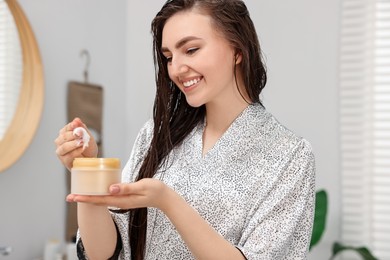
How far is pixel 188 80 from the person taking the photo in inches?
48.6

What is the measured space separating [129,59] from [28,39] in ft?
2.56

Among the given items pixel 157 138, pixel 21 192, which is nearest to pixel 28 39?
pixel 21 192

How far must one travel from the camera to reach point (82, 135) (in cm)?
113

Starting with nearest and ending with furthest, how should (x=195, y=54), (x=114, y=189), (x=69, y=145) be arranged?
1. (x=114, y=189)
2. (x=69, y=145)
3. (x=195, y=54)

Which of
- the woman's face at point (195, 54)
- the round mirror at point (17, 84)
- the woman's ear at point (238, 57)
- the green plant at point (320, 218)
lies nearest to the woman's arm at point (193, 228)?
the woman's face at point (195, 54)

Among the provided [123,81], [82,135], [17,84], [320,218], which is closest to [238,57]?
[82,135]

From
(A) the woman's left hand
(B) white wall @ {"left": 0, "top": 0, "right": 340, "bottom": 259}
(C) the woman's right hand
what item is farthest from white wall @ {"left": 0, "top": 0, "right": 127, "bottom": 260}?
(A) the woman's left hand

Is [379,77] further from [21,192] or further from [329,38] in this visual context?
[21,192]

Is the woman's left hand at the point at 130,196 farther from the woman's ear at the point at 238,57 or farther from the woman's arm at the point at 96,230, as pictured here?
the woman's ear at the point at 238,57

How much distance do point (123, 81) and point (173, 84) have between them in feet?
Result: 5.23

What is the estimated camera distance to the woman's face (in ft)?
4.00

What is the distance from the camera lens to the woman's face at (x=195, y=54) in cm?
122

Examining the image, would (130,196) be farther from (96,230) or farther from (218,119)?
(218,119)

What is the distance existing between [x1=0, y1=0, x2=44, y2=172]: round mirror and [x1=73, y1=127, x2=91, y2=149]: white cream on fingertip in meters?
1.04
